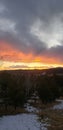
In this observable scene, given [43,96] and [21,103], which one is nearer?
[21,103]

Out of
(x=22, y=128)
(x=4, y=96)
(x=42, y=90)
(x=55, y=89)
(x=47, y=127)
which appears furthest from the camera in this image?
(x=55, y=89)

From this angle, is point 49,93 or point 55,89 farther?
point 55,89

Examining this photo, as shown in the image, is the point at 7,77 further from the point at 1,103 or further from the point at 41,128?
the point at 41,128

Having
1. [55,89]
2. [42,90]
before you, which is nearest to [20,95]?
[42,90]

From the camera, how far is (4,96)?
33.1 m

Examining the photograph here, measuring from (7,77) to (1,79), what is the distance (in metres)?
0.92

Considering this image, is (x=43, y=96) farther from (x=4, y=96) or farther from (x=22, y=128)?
(x=22, y=128)

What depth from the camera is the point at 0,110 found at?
31.1 m

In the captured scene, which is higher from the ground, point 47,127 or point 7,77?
point 7,77

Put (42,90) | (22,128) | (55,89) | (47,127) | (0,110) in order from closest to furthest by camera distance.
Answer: (22,128) → (47,127) → (0,110) → (42,90) → (55,89)

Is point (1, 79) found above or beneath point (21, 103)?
above

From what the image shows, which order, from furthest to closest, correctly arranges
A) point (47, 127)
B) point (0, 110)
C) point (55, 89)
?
point (55, 89), point (0, 110), point (47, 127)

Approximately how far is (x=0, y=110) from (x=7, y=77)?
380 cm

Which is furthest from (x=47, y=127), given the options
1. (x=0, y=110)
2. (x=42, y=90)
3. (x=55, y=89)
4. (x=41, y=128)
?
(x=55, y=89)
